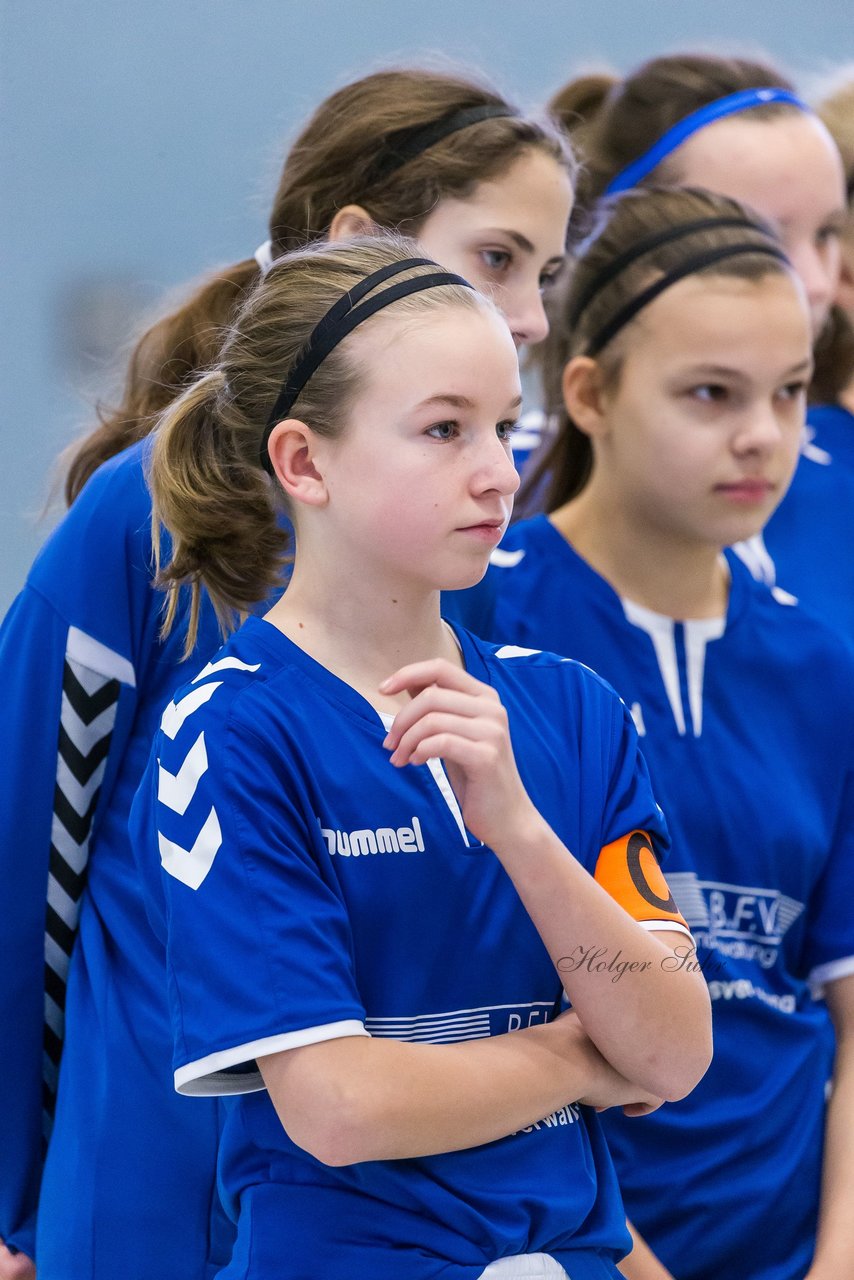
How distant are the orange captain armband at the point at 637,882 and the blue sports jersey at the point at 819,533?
102cm

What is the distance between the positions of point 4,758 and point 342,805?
56 cm

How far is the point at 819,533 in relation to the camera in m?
2.41

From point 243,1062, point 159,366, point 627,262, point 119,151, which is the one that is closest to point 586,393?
point 627,262

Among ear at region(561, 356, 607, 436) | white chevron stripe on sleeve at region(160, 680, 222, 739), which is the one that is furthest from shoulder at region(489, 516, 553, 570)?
white chevron stripe on sleeve at region(160, 680, 222, 739)

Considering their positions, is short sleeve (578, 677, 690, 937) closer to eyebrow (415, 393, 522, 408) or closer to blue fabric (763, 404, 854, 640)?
eyebrow (415, 393, 522, 408)

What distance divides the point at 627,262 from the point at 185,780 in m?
1.07

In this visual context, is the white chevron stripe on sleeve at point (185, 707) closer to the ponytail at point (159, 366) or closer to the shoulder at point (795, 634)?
the ponytail at point (159, 366)

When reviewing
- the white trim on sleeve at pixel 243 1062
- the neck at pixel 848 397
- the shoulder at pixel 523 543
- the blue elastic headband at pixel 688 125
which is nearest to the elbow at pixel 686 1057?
the white trim on sleeve at pixel 243 1062

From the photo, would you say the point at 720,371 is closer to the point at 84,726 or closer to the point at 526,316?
the point at 526,316

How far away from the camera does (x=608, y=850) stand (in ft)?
4.18

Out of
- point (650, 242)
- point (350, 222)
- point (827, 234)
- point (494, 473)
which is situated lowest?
point (494, 473)

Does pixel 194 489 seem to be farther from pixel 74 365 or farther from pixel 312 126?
pixel 74 365

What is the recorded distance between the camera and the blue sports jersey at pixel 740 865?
1.68 meters

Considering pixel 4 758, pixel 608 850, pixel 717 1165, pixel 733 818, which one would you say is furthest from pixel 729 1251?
pixel 4 758
